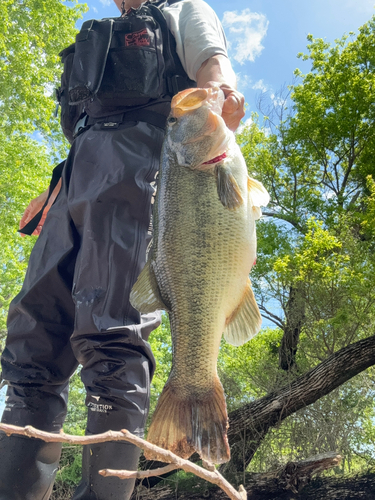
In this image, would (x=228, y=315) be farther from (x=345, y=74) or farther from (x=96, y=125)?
(x=345, y=74)

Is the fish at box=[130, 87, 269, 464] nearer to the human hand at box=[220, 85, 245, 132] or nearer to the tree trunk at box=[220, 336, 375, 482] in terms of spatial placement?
the human hand at box=[220, 85, 245, 132]

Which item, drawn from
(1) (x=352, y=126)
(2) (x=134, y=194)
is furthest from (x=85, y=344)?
(1) (x=352, y=126)

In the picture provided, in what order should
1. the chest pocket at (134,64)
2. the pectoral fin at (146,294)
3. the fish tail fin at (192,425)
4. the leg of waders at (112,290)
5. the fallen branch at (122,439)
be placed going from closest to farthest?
the fallen branch at (122,439) → the fish tail fin at (192,425) → the leg of waders at (112,290) → the pectoral fin at (146,294) → the chest pocket at (134,64)

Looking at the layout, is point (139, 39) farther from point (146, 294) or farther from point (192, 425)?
point (192, 425)

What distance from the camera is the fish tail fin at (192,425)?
1.28 metres

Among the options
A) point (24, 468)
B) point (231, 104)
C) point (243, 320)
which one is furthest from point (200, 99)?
point (24, 468)

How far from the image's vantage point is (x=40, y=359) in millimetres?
1743

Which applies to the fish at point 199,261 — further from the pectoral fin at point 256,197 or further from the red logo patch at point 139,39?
the red logo patch at point 139,39

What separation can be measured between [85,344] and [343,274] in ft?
33.1

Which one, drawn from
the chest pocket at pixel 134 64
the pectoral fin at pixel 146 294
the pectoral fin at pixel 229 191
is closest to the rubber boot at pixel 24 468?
the pectoral fin at pixel 146 294

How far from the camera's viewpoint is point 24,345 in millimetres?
1760

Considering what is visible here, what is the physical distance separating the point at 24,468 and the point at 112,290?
0.72 metres

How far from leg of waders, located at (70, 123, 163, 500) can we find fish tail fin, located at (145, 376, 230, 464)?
0.47 ft

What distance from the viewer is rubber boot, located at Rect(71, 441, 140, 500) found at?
4.39 ft
